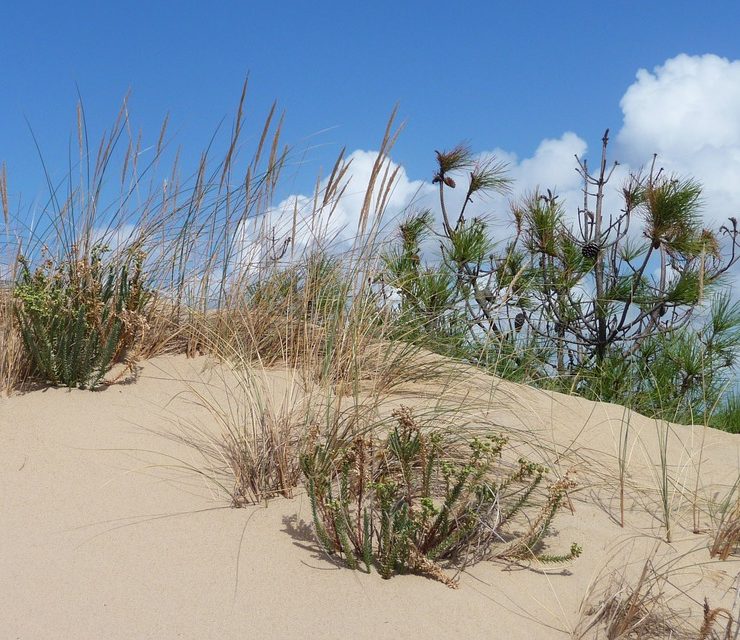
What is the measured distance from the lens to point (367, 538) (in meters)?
2.30

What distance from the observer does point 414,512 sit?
2471mm

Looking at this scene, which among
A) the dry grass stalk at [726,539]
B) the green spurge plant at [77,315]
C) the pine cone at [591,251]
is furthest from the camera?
the pine cone at [591,251]

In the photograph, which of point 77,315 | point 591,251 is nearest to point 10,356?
point 77,315

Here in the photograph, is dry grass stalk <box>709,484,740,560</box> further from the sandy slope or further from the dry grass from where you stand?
the dry grass

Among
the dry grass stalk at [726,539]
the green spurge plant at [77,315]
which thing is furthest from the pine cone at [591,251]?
the dry grass stalk at [726,539]

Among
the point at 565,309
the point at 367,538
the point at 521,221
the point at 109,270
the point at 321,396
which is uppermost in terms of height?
the point at 521,221

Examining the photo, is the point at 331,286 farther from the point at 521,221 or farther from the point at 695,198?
the point at 695,198

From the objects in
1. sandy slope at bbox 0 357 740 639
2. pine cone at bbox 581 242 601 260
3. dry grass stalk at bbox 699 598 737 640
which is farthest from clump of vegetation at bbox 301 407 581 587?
pine cone at bbox 581 242 601 260

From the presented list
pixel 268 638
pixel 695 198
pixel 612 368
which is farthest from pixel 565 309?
pixel 268 638

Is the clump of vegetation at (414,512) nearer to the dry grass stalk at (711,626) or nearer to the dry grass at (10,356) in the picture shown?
the dry grass stalk at (711,626)

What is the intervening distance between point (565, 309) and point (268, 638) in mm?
4782

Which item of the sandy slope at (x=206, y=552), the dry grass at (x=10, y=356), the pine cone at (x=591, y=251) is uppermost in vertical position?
the pine cone at (x=591, y=251)

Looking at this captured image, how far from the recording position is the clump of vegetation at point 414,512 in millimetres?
2330

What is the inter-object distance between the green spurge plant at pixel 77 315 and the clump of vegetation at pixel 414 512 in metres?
1.44
